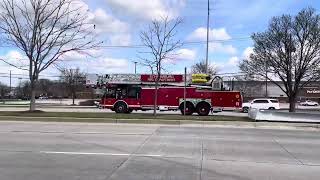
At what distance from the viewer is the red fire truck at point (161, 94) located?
36750 millimetres

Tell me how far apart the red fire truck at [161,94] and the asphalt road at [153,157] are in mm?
19243

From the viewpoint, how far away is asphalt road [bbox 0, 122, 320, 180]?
952 cm

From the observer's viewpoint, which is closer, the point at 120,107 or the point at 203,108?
the point at 203,108

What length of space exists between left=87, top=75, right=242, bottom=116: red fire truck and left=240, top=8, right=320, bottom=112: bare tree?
14.5 m

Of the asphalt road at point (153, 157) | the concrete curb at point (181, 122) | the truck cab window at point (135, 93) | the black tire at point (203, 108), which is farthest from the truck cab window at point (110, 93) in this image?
the asphalt road at point (153, 157)

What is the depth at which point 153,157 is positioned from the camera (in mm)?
11914

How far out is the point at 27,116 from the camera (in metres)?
26.5

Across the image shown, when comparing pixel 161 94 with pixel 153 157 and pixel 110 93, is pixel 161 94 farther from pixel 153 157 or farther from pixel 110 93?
pixel 153 157

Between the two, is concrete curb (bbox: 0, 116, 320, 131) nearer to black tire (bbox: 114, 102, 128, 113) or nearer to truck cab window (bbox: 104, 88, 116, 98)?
black tire (bbox: 114, 102, 128, 113)

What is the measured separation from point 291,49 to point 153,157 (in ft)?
129

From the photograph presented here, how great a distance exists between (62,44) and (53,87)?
430 ft

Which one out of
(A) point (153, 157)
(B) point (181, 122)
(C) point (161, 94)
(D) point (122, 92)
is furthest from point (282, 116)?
(A) point (153, 157)

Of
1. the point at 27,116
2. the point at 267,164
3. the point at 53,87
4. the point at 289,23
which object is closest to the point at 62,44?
the point at 27,116

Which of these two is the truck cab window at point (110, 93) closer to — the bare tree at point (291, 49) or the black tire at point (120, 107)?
the black tire at point (120, 107)
